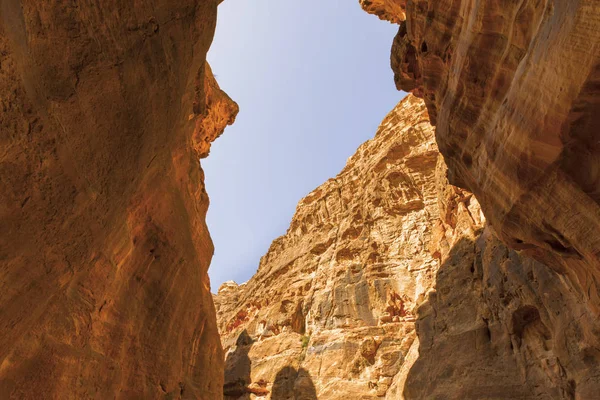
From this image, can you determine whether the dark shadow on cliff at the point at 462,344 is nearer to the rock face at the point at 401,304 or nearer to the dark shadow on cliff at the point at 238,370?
the rock face at the point at 401,304

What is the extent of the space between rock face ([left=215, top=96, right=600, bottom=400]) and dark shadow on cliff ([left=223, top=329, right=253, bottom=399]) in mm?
99

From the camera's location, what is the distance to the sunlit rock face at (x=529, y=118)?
239 inches

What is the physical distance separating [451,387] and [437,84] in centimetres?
1076

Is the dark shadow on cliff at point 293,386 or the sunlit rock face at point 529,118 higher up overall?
the sunlit rock face at point 529,118

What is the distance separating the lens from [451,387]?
594 inches

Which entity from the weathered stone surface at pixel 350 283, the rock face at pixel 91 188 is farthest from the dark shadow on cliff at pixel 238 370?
the rock face at pixel 91 188

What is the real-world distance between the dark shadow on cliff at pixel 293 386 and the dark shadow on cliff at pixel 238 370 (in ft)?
8.24

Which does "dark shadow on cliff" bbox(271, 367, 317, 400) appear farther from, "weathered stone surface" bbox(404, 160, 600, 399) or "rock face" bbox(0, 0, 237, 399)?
"rock face" bbox(0, 0, 237, 399)

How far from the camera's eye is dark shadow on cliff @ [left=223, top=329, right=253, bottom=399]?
86.1 ft

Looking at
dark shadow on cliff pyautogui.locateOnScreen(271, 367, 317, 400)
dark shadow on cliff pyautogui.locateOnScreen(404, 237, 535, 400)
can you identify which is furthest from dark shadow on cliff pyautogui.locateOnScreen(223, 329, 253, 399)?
dark shadow on cliff pyautogui.locateOnScreen(404, 237, 535, 400)

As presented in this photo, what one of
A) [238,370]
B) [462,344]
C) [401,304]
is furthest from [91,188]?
[238,370]

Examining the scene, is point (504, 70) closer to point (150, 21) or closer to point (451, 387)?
point (150, 21)

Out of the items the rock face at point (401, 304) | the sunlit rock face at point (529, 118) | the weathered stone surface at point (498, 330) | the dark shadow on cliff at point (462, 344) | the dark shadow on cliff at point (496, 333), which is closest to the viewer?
the sunlit rock face at point (529, 118)

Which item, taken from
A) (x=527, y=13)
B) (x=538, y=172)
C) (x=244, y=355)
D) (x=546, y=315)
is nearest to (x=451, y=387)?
(x=546, y=315)
